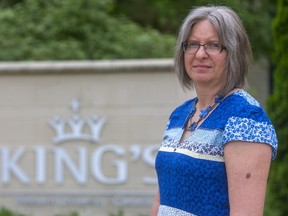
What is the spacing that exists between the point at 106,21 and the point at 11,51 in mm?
1072

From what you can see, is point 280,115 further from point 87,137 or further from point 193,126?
point 193,126

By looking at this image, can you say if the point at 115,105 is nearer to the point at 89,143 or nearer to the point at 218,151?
the point at 89,143

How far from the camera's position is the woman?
2768 mm

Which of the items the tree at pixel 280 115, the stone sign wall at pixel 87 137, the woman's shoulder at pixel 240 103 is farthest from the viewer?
the stone sign wall at pixel 87 137

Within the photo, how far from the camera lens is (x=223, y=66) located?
2.95 metres

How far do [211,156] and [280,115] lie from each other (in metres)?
4.14

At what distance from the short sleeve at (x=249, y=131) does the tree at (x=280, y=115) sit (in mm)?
4026

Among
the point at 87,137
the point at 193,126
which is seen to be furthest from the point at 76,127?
the point at 193,126

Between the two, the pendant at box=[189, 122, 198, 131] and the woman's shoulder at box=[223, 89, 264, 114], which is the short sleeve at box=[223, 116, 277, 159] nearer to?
the woman's shoulder at box=[223, 89, 264, 114]

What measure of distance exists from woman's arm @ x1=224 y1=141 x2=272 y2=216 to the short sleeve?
20 mm

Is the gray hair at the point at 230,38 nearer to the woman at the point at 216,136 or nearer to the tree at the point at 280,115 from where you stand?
the woman at the point at 216,136

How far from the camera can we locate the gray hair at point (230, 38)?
2918mm

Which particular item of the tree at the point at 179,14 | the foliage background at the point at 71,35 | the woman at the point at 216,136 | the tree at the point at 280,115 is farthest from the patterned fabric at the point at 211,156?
the tree at the point at 179,14

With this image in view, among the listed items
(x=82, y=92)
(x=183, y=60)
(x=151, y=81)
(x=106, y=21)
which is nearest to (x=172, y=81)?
(x=151, y=81)
